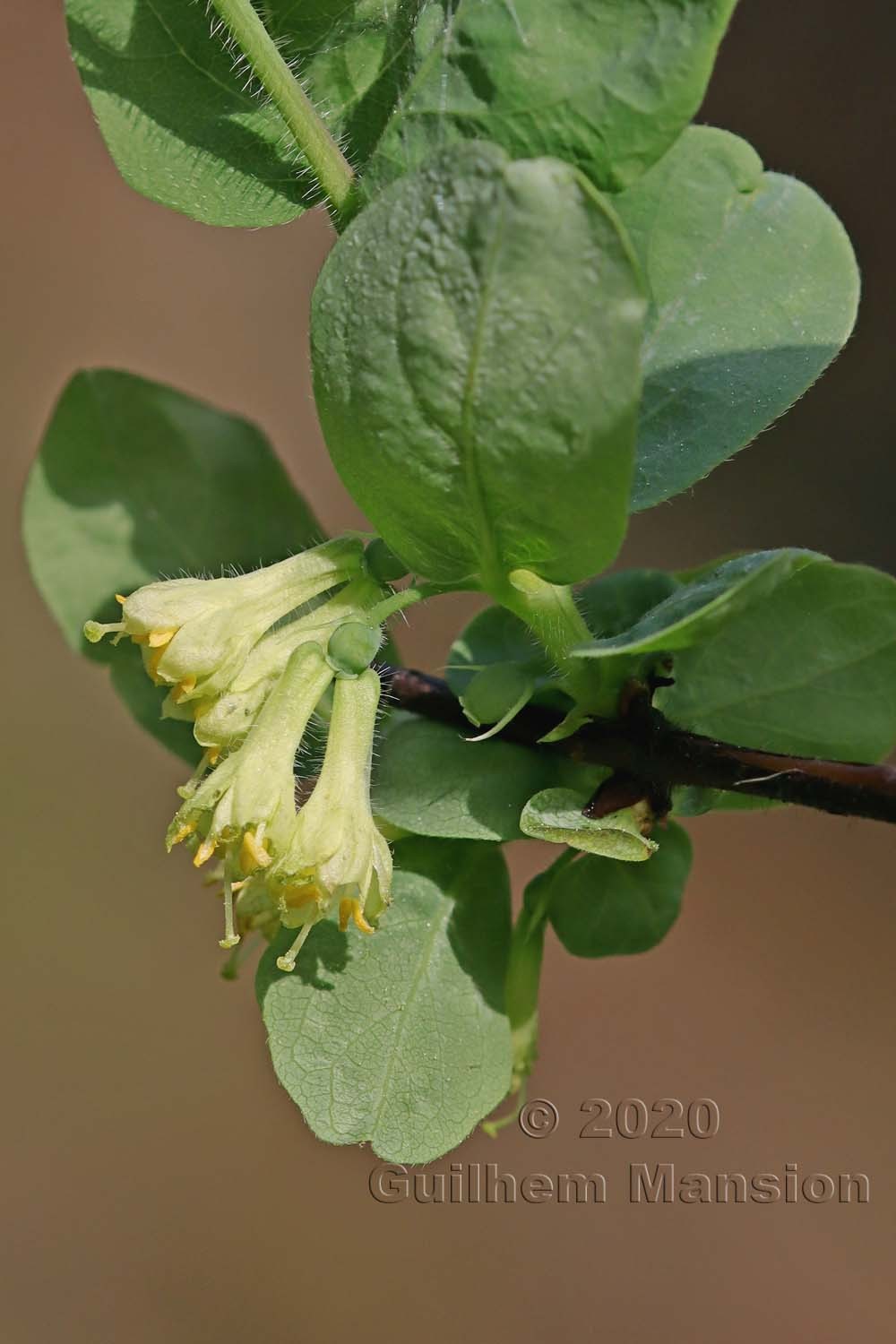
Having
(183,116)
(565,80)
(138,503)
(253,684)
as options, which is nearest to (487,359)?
(565,80)

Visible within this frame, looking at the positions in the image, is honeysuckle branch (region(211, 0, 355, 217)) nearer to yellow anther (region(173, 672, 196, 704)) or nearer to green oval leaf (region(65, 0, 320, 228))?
green oval leaf (region(65, 0, 320, 228))

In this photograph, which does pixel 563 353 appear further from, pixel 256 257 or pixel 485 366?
pixel 256 257

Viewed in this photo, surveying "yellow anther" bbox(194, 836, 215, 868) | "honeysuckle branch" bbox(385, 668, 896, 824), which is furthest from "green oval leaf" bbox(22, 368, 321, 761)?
"yellow anther" bbox(194, 836, 215, 868)

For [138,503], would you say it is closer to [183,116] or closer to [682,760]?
[183,116]

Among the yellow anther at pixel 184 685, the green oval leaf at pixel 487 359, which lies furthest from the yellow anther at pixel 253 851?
the green oval leaf at pixel 487 359

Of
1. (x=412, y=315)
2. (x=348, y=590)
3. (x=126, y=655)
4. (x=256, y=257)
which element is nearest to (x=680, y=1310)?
(x=126, y=655)

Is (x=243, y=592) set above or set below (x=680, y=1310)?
→ above
